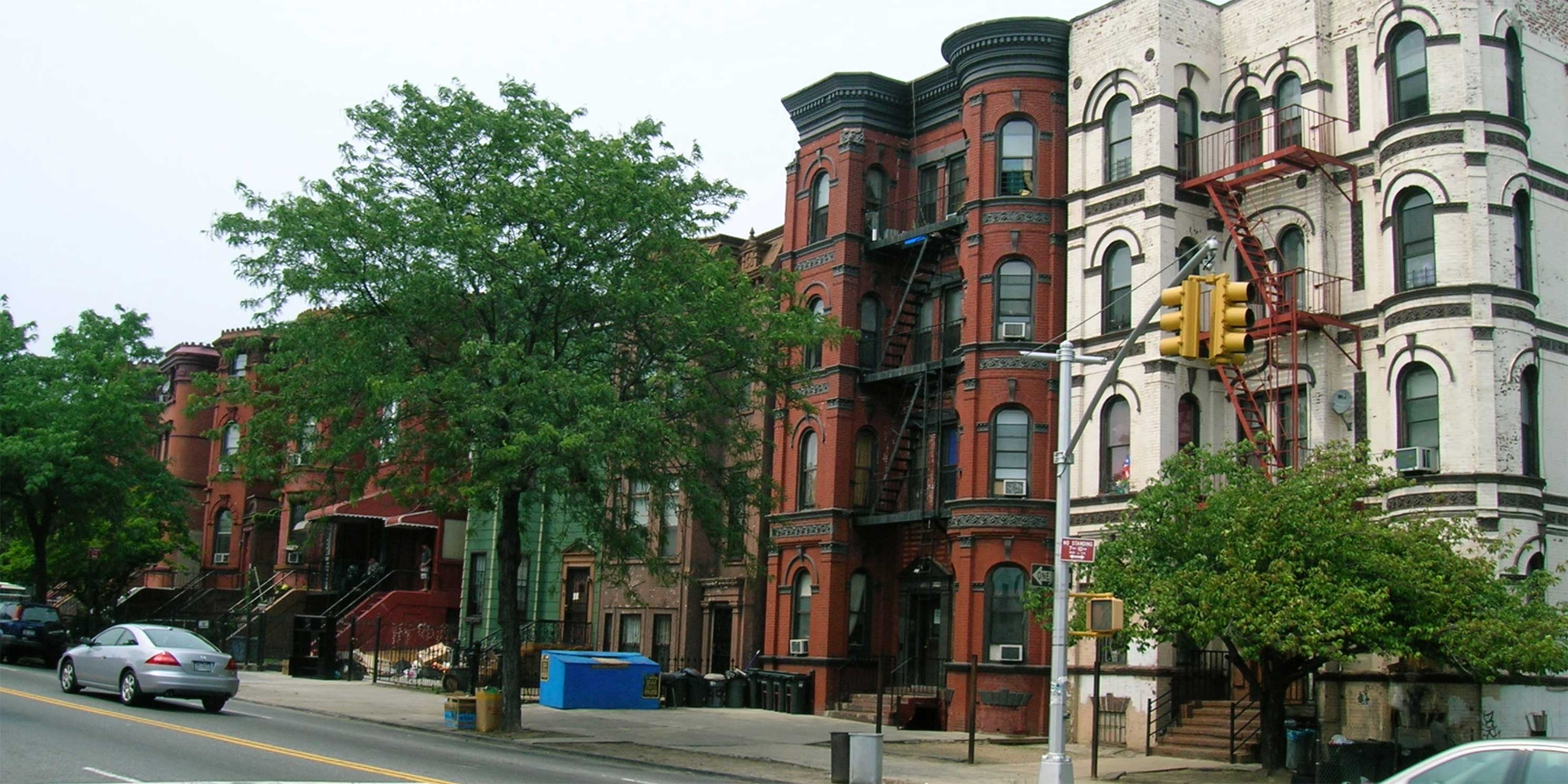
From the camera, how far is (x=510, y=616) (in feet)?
85.1

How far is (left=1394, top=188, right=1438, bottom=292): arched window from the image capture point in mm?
26375

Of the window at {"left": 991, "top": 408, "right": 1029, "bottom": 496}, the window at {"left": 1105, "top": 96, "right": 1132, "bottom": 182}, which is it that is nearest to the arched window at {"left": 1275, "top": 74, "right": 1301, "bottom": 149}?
the window at {"left": 1105, "top": 96, "right": 1132, "bottom": 182}

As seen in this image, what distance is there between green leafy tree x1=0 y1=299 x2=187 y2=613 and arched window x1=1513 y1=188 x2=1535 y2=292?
3581 cm

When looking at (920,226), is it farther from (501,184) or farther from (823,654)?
(501,184)

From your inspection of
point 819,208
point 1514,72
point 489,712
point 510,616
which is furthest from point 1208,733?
point 819,208

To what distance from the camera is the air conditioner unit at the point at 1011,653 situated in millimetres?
30891

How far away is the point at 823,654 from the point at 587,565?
12.5 meters

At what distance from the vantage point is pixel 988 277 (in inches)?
1303

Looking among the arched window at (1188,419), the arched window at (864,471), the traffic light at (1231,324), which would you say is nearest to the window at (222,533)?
the arched window at (864,471)

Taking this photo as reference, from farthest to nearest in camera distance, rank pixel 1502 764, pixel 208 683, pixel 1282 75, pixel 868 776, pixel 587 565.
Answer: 1. pixel 587 565
2. pixel 1282 75
3. pixel 208 683
4. pixel 868 776
5. pixel 1502 764

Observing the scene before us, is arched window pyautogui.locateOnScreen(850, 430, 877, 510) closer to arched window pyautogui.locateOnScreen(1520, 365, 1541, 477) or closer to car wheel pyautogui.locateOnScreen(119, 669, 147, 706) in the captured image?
arched window pyautogui.locateOnScreen(1520, 365, 1541, 477)

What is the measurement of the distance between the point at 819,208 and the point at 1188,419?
11.8m

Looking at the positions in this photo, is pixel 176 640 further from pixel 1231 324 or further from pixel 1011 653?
pixel 1231 324

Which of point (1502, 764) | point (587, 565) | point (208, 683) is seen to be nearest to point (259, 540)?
point (587, 565)
